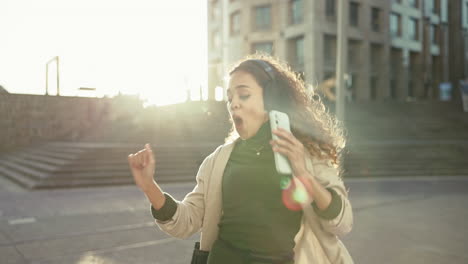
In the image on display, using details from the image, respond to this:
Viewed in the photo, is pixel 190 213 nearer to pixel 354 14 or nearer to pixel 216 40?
pixel 354 14

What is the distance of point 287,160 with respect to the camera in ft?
4.58

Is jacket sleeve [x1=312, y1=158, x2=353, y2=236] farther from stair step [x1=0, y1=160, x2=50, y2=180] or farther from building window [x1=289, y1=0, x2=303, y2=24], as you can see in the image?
building window [x1=289, y1=0, x2=303, y2=24]

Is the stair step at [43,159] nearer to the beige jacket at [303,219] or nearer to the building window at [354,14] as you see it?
the beige jacket at [303,219]

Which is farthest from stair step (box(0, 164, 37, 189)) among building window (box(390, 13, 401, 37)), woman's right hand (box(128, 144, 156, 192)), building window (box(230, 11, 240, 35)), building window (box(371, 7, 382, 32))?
building window (box(390, 13, 401, 37))

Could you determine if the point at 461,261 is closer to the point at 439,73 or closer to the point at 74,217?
the point at 74,217

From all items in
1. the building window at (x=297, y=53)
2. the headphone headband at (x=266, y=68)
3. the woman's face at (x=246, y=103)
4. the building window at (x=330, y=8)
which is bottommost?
the woman's face at (x=246, y=103)

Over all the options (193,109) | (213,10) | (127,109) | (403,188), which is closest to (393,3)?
(213,10)

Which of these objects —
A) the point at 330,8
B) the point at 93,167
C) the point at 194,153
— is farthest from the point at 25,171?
the point at 330,8

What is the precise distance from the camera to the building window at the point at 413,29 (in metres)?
37.4

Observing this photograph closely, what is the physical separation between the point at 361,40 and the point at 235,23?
1121cm

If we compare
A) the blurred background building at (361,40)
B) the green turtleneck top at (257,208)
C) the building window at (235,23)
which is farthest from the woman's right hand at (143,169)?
the building window at (235,23)

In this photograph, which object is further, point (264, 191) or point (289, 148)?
point (264, 191)

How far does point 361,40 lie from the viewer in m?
33.0

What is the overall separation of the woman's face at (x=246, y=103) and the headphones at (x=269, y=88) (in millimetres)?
28
